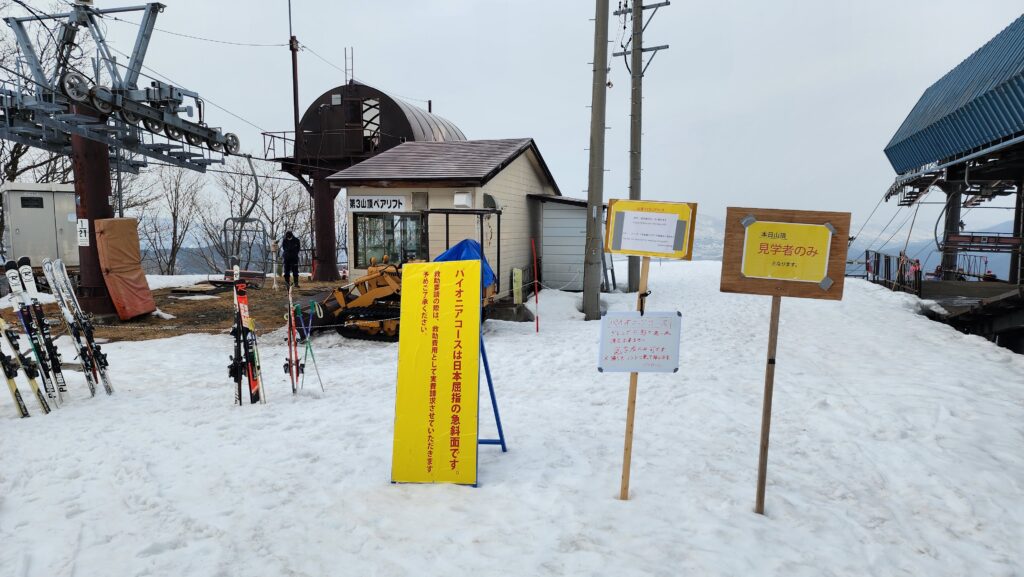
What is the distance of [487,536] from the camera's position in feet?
12.2

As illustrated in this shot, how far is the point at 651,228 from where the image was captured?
416 cm

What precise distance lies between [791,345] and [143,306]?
1459cm

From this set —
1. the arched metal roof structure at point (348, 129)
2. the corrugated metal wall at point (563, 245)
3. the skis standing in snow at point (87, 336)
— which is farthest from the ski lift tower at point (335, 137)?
the skis standing in snow at point (87, 336)

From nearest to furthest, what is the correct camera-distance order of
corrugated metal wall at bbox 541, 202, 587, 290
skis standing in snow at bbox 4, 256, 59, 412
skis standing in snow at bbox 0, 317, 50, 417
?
1. skis standing in snow at bbox 0, 317, 50, 417
2. skis standing in snow at bbox 4, 256, 59, 412
3. corrugated metal wall at bbox 541, 202, 587, 290

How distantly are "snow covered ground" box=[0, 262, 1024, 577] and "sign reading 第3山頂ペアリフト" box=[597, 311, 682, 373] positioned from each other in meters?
1.05

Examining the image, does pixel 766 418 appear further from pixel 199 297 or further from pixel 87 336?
pixel 199 297

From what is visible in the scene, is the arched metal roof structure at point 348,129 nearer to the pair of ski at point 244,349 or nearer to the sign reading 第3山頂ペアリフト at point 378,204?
the sign reading 第3山頂ペアリフト at point 378,204

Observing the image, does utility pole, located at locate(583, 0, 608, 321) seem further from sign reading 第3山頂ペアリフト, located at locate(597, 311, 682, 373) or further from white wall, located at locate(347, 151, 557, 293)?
sign reading 第3山頂ペアリフト, located at locate(597, 311, 682, 373)

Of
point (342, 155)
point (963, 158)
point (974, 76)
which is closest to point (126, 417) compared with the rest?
point (342, 155)

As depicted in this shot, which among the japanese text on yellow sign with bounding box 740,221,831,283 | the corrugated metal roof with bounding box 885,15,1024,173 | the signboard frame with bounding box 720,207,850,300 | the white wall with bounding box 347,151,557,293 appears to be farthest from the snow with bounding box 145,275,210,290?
the corrugated metal roof with bounding box 885,15,1024,173

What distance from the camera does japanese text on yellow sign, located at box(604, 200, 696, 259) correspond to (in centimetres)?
412

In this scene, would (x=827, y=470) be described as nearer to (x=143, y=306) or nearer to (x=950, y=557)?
(x=950, y=557)

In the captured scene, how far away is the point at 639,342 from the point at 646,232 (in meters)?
0.87

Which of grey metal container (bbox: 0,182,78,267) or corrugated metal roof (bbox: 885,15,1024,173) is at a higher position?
corrugated metal roof (bbox: 885,15,1024,173)
